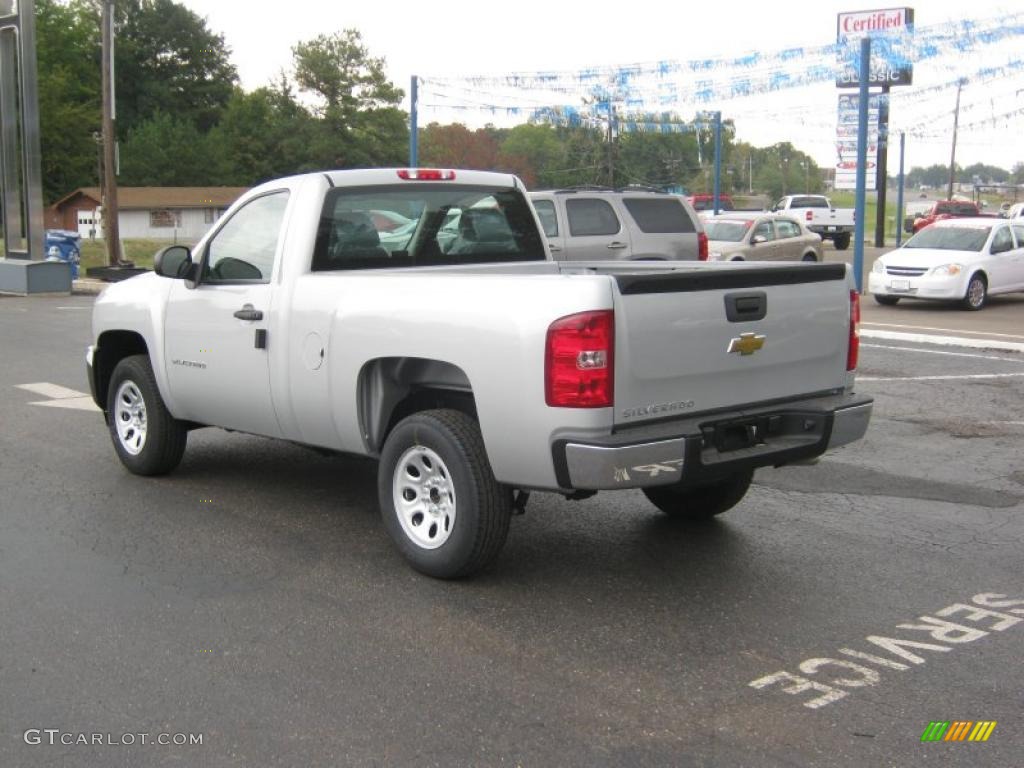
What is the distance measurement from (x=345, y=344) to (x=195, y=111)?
105 meters

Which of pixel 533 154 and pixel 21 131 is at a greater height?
pixel 533 154

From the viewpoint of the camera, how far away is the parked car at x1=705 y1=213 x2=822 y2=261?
23266mm

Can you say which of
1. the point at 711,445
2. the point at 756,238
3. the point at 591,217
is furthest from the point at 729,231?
the point at 711,445

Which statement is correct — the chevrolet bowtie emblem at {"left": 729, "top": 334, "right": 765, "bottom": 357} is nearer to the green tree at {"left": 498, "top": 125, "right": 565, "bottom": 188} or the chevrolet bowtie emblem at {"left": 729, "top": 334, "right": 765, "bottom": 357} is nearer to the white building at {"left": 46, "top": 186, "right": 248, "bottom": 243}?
the green tree at {"left": 498, "top": 125, "right": 565, "bottom": 188}

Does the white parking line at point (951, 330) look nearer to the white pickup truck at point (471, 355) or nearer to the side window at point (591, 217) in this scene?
the side window at point (591, 217)

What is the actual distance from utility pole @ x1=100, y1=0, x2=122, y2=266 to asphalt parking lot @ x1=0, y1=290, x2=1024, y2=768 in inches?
919

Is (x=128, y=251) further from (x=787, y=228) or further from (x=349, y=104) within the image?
(x=787, y=228)

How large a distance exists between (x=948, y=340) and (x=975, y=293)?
531 centimetres

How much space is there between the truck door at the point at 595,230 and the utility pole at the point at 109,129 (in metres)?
16.3

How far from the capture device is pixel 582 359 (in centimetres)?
464

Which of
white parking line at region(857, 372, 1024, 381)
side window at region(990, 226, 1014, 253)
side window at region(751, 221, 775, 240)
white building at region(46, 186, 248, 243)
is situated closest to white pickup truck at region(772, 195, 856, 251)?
side window at region(751, 221, 775, 240)

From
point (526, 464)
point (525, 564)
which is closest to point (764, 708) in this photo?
point (526, 464)

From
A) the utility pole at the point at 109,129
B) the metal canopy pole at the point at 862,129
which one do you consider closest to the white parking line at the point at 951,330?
the metal canopy pole at the point at 862,129

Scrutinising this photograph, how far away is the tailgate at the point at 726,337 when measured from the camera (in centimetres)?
475
